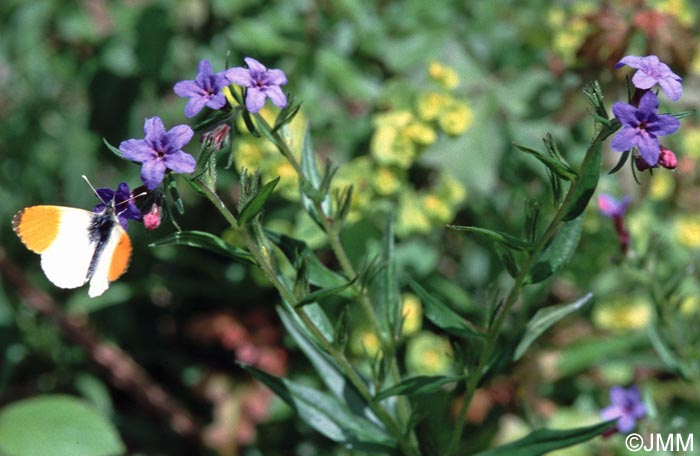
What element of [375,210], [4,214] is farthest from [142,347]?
[375,210]

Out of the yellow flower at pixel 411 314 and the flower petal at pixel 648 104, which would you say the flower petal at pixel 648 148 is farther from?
the yellow flower at pixel 411 314

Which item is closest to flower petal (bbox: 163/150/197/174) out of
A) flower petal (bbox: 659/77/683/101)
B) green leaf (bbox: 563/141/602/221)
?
green leaf (bbox: 563/141/602/221)

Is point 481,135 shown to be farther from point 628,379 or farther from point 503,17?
point 628,379

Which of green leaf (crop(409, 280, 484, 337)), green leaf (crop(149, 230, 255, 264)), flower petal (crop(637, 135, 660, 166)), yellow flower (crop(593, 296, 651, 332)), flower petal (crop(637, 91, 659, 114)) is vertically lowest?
yellow flower (crop(593, 296, 651, 332))

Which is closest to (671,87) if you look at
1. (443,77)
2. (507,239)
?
(507,239)

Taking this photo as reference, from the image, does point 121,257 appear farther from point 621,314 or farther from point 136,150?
point 621,314

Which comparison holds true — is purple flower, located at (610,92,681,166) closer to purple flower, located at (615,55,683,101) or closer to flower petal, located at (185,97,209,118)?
purple flower, located at (615,55,683,101)
